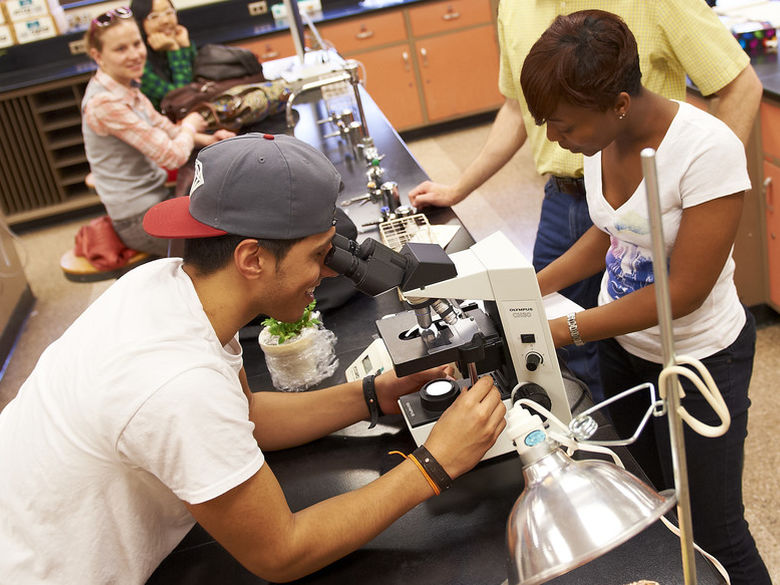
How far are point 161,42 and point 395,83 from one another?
215 centimetres

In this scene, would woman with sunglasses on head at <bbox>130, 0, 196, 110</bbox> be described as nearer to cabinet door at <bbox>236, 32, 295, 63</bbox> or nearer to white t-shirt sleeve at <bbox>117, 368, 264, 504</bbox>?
cabinet door at <bbox>236, 32, 295, 63</bbox>

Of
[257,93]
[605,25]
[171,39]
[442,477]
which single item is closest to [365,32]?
[171,39]

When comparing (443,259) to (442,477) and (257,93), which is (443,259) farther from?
(257,93)

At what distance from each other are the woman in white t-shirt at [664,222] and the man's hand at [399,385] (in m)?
0.24

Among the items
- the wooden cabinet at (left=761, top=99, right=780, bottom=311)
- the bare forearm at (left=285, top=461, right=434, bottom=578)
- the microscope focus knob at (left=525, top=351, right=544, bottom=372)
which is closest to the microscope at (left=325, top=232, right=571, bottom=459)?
the microscope focus knob at (left=525, top=351, right=544, bottom=372)

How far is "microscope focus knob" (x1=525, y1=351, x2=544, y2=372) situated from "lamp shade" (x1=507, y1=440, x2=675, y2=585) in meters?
0.45

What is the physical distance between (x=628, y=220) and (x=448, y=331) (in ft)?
1.35

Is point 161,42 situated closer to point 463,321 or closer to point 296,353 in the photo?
point 296,353

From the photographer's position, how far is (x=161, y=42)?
4.35 m

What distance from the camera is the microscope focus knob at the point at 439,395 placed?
140 cm

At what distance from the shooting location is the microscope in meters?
1.24

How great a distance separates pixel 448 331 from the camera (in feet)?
4.53

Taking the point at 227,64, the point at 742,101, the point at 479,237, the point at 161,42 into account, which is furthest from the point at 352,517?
the point at 161,42

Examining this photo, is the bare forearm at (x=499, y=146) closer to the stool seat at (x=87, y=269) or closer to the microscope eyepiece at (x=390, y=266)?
the microscope eyepiece at (x=390, y=266)
